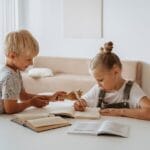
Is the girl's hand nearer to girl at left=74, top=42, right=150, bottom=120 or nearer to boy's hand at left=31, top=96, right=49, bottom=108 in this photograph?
girl at left=74, top=42, right=150, bottom=120

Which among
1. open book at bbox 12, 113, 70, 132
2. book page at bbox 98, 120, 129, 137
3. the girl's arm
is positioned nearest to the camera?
book page at bbox 98, 120, 129, 137

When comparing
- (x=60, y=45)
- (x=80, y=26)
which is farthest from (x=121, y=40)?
(x=60, y=45)

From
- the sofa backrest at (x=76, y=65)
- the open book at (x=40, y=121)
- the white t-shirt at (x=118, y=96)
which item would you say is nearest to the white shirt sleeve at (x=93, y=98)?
the white t-shirt at (x=118, y=96)

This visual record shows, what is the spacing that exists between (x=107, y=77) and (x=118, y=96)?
0.45 feet

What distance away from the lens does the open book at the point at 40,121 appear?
1.53 metres

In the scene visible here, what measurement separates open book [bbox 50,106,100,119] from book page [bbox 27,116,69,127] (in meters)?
0.11

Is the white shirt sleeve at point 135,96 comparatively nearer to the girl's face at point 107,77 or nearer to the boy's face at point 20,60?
the girl's face at point 107,77

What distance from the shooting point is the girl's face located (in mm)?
1945

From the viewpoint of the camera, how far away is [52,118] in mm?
1627

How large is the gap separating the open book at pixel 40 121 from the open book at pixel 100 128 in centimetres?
7

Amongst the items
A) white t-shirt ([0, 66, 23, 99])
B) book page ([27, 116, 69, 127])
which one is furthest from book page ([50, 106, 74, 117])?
white t-shirt ([0, 66, 23, 99])

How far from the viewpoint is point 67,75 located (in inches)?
165

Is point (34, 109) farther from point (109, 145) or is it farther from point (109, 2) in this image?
point (109, 2)

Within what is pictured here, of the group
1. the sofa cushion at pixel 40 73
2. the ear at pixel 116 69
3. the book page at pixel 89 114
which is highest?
Answer: the ear at pixel 116 69
